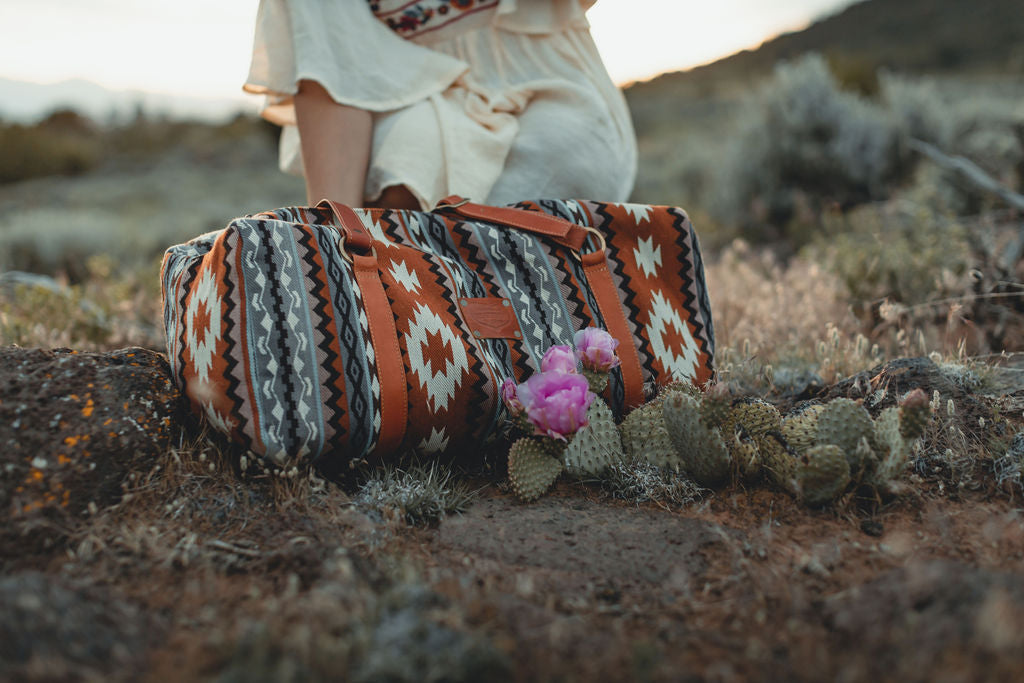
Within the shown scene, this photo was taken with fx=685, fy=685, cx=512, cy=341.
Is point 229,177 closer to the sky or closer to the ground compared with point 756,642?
closer to the sky

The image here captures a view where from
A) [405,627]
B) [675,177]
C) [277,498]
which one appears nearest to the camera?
[405,627]

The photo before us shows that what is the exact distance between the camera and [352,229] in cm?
179

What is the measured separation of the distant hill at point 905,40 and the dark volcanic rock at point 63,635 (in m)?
31.6

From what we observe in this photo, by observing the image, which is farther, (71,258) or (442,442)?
(71,258)

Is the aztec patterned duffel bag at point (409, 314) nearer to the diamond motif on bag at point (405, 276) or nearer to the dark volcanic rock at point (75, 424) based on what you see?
the diamond motif on bag at point (405, 276)

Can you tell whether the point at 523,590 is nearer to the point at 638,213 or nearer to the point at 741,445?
the point at 741,445

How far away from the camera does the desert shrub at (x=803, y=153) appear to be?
6.52 meters

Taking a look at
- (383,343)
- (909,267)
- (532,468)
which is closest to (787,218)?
(909,267)

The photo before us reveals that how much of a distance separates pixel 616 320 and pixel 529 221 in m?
0.40

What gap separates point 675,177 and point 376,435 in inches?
388

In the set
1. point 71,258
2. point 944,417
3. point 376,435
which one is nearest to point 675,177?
point 71,258

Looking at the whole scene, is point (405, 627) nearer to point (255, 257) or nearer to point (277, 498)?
point (277, 498)

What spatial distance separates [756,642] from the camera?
1.00m

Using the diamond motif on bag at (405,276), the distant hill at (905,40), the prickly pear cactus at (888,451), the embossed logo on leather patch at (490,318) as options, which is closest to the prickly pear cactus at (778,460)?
the prickly pear cactus at (888,451)
